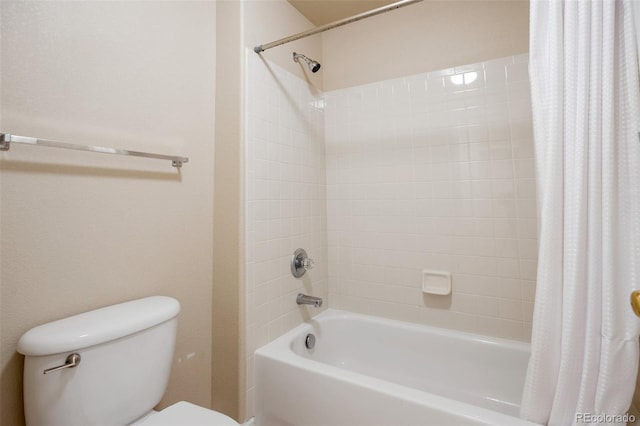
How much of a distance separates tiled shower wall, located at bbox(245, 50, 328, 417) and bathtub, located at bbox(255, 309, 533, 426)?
0.12m

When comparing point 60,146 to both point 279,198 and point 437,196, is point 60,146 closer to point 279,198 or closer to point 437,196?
point 279,198

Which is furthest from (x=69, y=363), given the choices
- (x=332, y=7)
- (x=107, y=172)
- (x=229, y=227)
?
(x=332, y=7)

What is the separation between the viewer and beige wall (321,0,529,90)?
1.56 meters

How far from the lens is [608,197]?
805 millimetres

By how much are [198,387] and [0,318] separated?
82 cm

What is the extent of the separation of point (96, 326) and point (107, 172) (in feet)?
1.76

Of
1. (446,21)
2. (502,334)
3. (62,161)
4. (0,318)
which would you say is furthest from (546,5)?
(0,318)

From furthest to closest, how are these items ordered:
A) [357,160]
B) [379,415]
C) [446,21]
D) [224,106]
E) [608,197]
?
[357,160]
[446,21]
[224,106]
[379,415]
[608,197]

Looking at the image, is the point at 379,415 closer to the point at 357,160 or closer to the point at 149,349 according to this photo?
the point at 149,349

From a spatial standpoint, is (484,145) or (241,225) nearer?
(241,225)

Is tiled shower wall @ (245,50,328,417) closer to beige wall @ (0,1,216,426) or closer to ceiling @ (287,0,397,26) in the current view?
beige wall @ (0,1,216,426)

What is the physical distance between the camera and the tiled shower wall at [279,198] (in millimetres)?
1440

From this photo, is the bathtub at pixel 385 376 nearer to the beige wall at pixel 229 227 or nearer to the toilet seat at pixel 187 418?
the beige wall at pixel 229 227

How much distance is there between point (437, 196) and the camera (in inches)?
67.4
